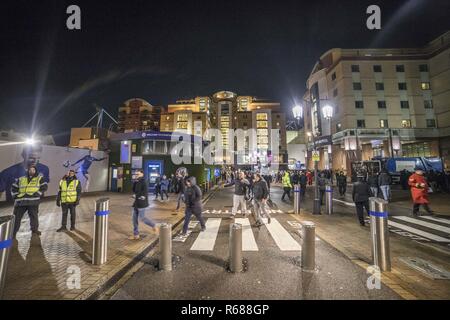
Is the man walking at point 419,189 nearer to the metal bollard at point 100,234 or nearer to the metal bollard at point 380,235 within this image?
the metal bollard at point 380,235

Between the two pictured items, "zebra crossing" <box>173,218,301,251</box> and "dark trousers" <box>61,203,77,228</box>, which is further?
"dark trousers" <box>61,203,77,228</box>

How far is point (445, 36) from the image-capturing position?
32.8 metres

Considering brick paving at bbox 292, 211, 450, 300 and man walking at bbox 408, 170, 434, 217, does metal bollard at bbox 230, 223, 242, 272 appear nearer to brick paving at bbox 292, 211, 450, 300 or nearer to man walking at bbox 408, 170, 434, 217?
brick paving at bbox 292, 211, 450, 300

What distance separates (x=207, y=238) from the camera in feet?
19.9

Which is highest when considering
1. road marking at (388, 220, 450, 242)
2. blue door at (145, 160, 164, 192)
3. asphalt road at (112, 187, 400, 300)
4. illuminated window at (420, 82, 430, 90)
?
illuminated window at (420, 82, 430, 90)

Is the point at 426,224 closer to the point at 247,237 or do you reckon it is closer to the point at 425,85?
the point at 247,237

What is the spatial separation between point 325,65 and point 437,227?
43028mm

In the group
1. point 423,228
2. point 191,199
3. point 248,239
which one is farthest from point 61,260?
point 423,228

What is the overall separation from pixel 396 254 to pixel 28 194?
967 cm

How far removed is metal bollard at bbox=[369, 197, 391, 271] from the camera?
3932mm

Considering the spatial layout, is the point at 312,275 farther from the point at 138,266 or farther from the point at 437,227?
the point at 437,227

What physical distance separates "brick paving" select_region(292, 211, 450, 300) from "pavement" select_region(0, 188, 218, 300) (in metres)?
4.76

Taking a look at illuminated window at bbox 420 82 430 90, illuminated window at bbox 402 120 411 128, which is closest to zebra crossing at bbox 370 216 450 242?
illuminated window at bbox 402 120 411 128

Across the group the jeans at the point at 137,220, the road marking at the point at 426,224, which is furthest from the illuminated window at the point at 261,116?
the jeans at the point at 137,220
